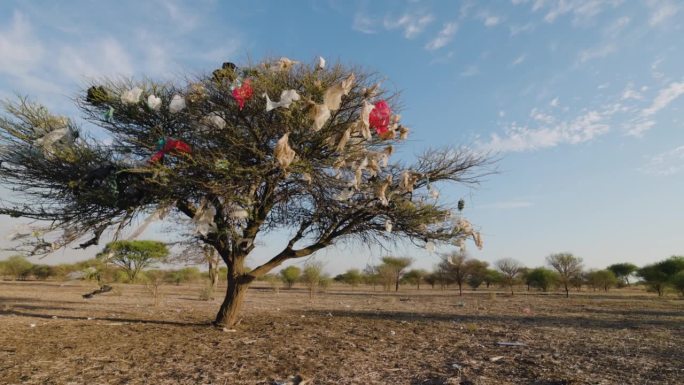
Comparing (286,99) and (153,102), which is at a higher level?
(153,102)

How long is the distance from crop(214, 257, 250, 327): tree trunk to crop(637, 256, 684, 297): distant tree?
37123 mm

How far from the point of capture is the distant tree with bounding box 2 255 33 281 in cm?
5019

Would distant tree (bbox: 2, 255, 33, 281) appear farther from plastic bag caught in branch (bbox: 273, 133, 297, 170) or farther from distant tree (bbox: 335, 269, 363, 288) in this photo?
plastic bag caught in branch (bbox: 273, 133, 297, 170)

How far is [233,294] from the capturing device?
9406 mm

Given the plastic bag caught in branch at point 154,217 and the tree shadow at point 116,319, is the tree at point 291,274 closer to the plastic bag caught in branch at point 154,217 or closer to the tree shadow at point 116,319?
the tree shadow at point 116,319

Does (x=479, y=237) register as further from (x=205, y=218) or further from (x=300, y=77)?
(x=205, y=218)

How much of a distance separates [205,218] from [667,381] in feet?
24.3

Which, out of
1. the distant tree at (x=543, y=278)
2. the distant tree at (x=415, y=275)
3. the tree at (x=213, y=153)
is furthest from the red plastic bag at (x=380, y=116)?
the distant tree at (x=415, y=275)

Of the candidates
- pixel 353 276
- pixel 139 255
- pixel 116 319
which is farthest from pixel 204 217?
pixel 353 276

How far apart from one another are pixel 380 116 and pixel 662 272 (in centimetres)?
3984

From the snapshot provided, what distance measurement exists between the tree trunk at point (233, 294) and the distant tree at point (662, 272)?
122 feet

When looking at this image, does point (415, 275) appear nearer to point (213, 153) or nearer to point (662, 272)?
point (662, 272)

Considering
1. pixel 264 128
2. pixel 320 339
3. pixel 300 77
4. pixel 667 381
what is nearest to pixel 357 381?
pixel 320 339

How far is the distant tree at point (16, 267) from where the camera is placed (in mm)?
50188
